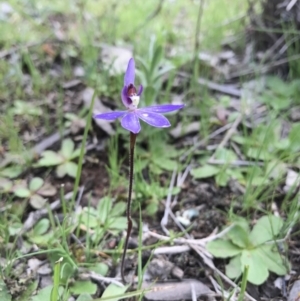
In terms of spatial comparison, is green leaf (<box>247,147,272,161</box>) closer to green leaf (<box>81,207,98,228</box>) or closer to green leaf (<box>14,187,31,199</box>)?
green leaf (<box>81,207,98,228</box>)

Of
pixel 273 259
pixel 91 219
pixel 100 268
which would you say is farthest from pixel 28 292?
pixel 273 259

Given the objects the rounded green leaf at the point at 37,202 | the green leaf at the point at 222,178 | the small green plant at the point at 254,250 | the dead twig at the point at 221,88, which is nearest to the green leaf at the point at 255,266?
the small green plant at the point at 254,250

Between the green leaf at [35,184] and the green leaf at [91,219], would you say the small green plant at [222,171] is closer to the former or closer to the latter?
the green leaf at [91,219]

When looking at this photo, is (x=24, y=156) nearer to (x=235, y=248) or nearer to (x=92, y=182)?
(x=92, y=182)

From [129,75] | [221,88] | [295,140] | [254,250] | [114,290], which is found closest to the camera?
[129,75]

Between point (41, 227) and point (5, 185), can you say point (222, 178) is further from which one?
point (5, 185)

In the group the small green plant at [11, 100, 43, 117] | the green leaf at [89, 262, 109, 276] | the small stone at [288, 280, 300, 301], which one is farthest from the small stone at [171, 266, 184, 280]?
the small green plant at [11, 100, 43, 117]
